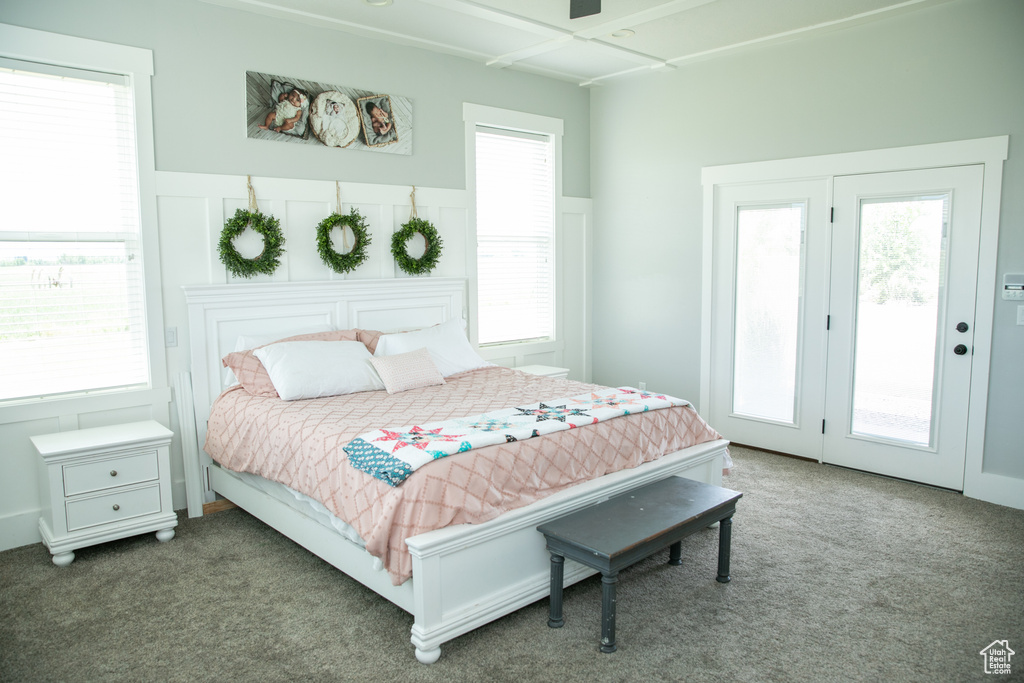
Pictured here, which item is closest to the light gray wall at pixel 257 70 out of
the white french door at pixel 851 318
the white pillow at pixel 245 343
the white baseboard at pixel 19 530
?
the white pillow at pixel 245 343

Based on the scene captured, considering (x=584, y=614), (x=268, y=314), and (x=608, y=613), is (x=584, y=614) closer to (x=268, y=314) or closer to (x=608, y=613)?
(x=608, y=613)

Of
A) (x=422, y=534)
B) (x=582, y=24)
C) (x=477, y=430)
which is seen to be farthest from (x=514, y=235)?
(x=422, y=534)

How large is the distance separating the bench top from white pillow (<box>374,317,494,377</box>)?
5.46ft

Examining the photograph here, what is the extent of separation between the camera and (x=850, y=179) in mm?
4340

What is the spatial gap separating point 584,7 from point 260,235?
7.26 ft

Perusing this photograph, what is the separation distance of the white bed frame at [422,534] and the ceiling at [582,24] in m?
1.57

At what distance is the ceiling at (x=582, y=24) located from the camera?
386 centimetres

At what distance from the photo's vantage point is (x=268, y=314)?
411 centimetres

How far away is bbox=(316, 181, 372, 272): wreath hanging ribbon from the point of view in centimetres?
427

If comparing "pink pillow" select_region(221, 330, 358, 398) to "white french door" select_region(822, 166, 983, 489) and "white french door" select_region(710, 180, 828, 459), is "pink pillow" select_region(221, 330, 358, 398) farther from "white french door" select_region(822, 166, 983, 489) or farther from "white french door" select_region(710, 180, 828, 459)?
"white french door" select_region(822, 166, 983, 489)

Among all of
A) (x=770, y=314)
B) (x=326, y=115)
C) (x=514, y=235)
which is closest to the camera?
(x=326, y=115)

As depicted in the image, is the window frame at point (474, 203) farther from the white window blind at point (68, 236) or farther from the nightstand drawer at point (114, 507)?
the nightstand drawer at point (114, 507)

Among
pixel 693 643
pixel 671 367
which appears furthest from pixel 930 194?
pixel 693 643

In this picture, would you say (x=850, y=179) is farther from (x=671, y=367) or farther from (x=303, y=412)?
(x=303, y=412)
